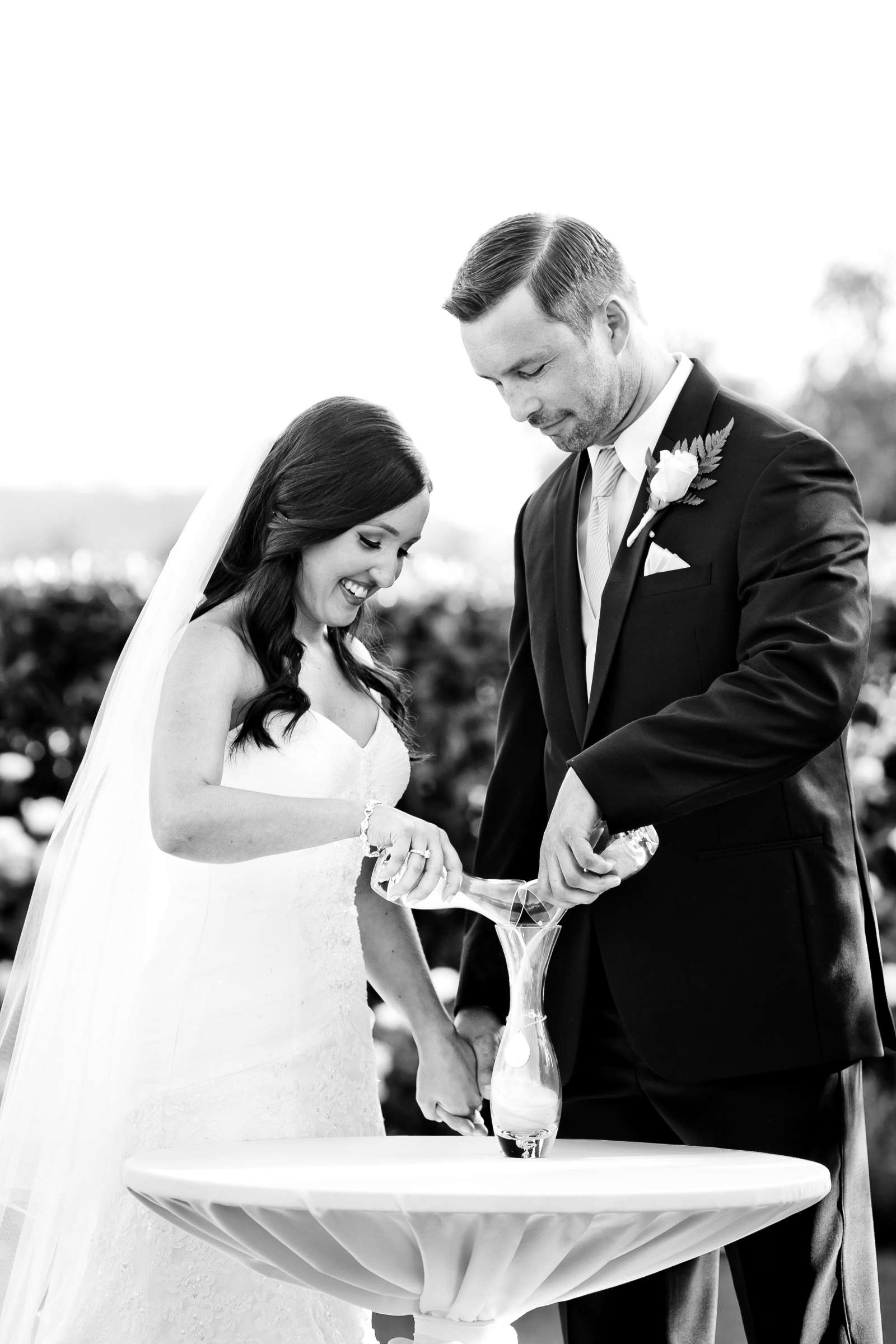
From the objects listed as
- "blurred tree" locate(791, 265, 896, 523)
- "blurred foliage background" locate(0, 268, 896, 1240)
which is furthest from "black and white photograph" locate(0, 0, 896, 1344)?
"blurred tree" locate(791, 265, 896, 523)

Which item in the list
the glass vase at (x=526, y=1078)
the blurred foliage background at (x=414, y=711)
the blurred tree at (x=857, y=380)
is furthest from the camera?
the blurred tree at (x=857, y=380)

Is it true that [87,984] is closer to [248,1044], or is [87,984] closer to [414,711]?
[248,1044]

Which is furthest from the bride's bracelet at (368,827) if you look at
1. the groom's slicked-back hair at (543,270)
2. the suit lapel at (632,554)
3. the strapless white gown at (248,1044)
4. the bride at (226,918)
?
the groom's slicked-back hair at (543,270)

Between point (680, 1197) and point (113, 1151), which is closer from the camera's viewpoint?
point (680, 1197)

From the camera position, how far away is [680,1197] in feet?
5.59

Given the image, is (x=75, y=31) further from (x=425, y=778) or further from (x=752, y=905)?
(x=752, y=905)

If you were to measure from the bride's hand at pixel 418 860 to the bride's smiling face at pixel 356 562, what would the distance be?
645mm

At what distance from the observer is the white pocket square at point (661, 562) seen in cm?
257

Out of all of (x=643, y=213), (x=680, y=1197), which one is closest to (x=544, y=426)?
(x=680, y=1197)

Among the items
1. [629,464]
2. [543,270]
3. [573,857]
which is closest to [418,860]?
[573,857]

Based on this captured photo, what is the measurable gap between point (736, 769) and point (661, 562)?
47 centimetres

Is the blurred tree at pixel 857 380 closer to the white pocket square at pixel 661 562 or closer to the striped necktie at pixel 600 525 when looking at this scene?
the striped necktie at pixel 600 525

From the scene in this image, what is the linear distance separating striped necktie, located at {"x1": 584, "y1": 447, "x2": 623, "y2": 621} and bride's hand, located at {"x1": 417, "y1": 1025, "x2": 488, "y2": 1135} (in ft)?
2.99

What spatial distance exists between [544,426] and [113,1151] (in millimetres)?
1560
